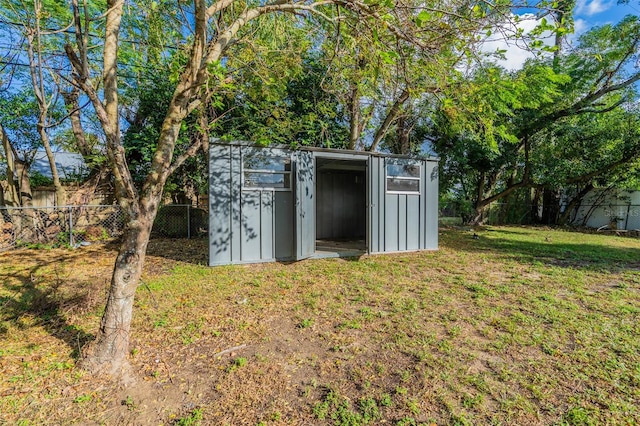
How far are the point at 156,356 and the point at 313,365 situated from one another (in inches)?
47.2

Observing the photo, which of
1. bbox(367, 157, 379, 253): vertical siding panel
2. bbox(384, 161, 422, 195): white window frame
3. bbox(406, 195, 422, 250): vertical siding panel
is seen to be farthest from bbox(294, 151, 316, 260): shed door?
bbox(406, 195, 422, 250): vertical siding panel

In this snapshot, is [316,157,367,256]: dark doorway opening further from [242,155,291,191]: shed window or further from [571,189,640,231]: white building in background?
[571,189,640,231]: white building in background

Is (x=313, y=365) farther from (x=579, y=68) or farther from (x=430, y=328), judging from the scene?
(x=579, y=68)

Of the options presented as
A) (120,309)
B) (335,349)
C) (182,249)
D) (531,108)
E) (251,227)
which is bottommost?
(335,349)

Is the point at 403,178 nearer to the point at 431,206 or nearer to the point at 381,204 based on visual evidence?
the point at 381,204

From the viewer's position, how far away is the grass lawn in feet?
6.03

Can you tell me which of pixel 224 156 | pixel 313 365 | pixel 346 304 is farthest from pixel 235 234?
pixel 313 365

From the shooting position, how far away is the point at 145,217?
2.15 metres

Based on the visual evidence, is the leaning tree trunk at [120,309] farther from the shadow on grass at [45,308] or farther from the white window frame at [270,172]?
the white window frame at [270,172]

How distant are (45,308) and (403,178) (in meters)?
6.07

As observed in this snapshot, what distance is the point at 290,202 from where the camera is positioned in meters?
5.84

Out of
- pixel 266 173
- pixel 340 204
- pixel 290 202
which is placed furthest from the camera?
pixel 340 204

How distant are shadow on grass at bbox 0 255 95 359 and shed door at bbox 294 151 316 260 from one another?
3.12 m

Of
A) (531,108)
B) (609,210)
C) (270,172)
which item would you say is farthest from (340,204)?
(609,210)
